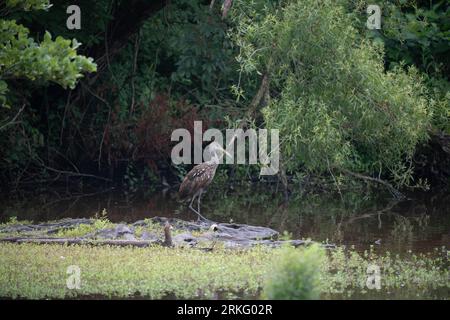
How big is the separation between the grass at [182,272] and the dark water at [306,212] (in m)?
1.63

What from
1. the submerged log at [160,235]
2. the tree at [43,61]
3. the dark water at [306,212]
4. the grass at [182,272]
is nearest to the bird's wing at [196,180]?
the dark water at [306,212]

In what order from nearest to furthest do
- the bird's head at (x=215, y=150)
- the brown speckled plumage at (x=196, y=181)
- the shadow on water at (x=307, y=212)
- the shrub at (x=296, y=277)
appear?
the shrub at (x=296, y=277) < the shadow on water at (x=307, y=212) < the brown speckled plumage at (x=196, y=181) < the bird's head at (x=215, y=150)

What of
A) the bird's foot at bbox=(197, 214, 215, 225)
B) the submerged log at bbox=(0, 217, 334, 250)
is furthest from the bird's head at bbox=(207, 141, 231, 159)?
the submerged log at bbox=(0, 217, 334, 250)

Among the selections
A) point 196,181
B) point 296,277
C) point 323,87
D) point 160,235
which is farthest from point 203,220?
point 296,277

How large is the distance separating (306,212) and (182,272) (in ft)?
20.8

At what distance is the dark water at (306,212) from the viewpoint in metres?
13.1

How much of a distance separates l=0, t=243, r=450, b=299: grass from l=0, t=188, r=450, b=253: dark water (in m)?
1.63

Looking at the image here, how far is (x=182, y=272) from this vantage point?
9805 mm

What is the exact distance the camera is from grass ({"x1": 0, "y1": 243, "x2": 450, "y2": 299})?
9.11 metres

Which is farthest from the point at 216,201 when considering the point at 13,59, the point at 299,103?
the point at 13,59

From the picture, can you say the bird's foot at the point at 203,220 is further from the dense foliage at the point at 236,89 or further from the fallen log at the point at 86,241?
the fallen log at the point at 86,241

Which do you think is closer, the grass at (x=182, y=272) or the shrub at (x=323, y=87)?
the grass at (x=182, y=272)

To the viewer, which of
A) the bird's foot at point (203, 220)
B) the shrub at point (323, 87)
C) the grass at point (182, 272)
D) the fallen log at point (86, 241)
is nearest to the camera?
the grass at point (182, 272)
